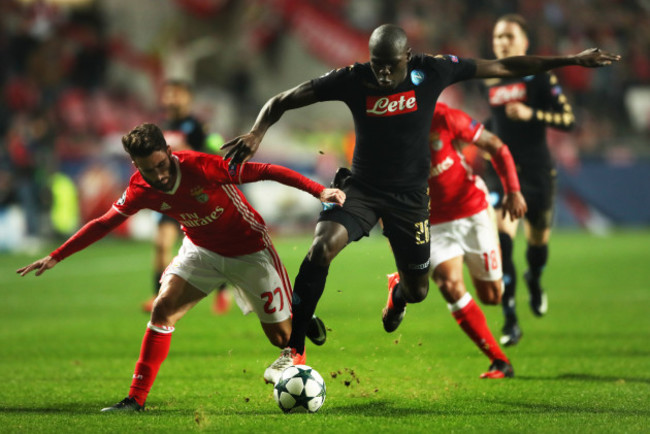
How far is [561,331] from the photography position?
8.62m

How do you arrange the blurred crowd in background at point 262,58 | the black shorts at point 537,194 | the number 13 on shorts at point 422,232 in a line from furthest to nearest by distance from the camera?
the blurred crowd in background at point 262,58
the black shorts at point 537,194
the number 13 on shorts at point 422,232

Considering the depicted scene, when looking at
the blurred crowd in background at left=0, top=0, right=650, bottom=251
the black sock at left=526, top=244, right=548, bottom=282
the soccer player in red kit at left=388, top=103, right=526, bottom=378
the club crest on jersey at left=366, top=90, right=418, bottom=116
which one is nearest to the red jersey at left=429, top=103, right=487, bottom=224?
the soccer player in red kit at left=388, top=103, right=526, bottom=378

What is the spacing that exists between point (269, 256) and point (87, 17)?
20428mm

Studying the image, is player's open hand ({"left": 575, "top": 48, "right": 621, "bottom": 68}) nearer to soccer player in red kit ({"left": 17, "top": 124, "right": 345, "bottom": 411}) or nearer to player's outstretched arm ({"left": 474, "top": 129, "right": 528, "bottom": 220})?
player's outstretched arm ({"left": 474, "top": 129, "right": 528, "bottom": 220})

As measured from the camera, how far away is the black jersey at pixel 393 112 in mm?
5418

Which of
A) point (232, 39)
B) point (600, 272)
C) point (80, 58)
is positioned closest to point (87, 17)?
point (80, 58)

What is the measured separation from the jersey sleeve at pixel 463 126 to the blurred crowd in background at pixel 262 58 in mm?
13652

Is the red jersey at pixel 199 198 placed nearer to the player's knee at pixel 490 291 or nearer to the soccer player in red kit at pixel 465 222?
the soccer player in red kit at pixel 465 222

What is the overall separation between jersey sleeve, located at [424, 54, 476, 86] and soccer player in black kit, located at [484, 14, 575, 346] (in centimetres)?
201

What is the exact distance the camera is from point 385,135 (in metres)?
5.47

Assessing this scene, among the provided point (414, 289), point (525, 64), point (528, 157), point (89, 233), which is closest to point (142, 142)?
point (89, 233)

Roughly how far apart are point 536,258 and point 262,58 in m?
17.5

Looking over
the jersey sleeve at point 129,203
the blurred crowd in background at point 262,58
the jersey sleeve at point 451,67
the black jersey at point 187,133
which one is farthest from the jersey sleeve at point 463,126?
the blurred crowd in background at point 262,58

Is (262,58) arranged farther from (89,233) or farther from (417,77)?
(89,233)
